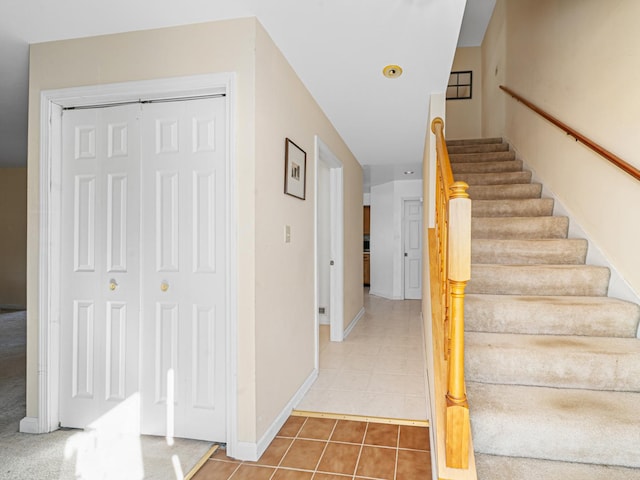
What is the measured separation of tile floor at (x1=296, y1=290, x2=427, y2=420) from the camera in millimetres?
2693

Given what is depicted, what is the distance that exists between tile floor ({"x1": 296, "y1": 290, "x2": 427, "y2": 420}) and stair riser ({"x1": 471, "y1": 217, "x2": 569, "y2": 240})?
132cm

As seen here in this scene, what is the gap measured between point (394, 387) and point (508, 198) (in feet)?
6.39

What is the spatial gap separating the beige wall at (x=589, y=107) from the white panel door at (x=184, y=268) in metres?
2.28

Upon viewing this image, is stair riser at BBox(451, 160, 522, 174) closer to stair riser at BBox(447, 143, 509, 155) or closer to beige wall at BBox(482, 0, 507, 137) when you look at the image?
Result: stair riser at BBox(447, 143, 509, 155)

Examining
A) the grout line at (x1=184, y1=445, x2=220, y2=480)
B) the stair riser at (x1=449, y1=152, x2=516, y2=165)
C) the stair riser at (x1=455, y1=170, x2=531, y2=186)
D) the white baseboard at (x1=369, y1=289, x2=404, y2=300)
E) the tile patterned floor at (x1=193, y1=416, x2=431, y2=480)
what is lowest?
the tile patterned floor at (x1=193, y1=416, x2=431, y2=480)

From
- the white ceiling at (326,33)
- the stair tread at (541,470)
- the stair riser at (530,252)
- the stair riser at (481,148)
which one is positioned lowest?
the stair tread at (541,470)

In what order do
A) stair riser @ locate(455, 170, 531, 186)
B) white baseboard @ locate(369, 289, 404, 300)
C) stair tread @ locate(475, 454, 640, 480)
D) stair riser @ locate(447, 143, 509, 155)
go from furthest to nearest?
white baseboard @ locate(369, 289, 404, 300) < stair riser @ locate(447, 143, 509, 155) < stair riser @ locate(455, 170, 531, 186) < stair tread @ locate(475, 454, 640, 480)

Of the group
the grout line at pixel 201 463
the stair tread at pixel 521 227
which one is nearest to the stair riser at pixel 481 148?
the stair tread at pixel 521 227

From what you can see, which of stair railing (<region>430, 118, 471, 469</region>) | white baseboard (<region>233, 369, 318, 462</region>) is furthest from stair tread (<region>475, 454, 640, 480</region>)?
white baseboard (<region>233, 369, 318, 462</region>)

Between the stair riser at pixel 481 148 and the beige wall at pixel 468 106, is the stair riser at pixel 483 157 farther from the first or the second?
the beige wall at pixel 468 106

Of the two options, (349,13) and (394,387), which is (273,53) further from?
(394,387)

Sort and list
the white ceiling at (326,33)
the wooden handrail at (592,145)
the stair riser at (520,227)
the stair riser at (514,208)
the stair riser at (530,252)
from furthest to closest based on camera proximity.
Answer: the stair riser at (514,208) → the stair riser at (520,227) → the stair riser at (530,252) → the wooden handrail at (592,145) → the white ceiling at (326,33)

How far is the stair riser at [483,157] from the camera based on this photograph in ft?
14.1

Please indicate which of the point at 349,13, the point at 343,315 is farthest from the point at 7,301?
Answer: the point at 349,13
